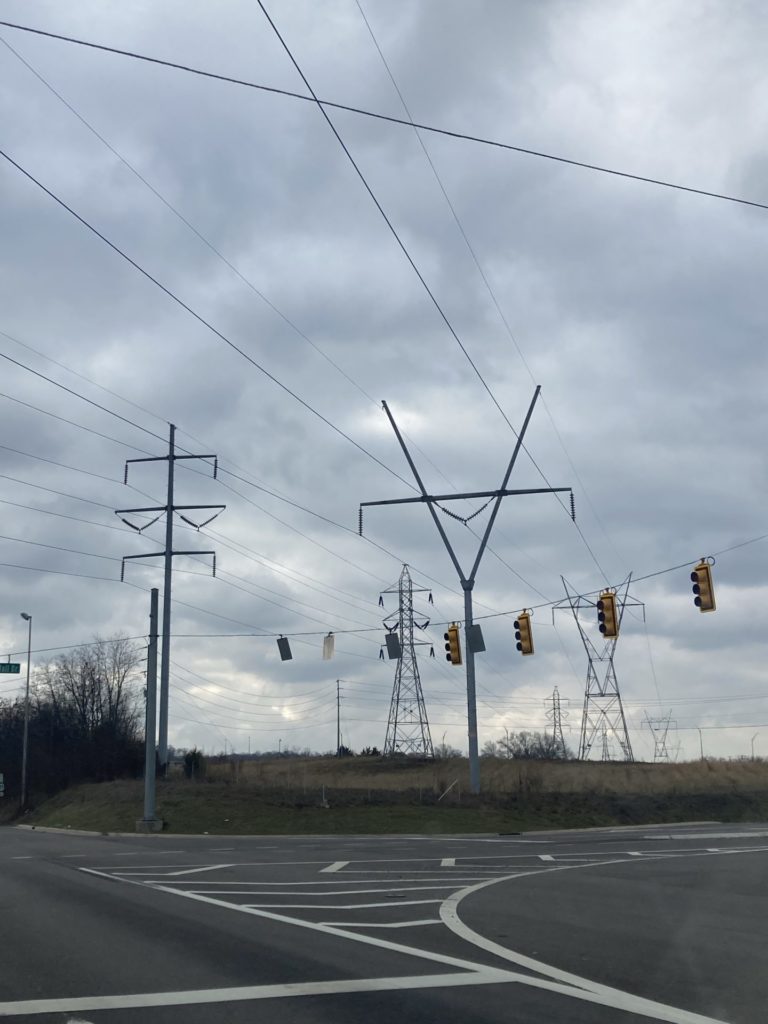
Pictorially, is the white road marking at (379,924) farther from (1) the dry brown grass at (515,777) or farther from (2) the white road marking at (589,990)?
(1) the dry brown grass at (515,777)

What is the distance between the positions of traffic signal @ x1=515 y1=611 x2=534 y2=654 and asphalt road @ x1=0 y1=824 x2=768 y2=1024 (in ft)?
32.5

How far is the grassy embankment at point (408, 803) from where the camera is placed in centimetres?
4072

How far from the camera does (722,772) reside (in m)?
70.6

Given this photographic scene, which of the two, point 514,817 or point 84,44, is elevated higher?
point 84,44

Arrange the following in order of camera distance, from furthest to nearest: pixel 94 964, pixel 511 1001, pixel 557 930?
pixel 557 930, pixel 94 964, pixel 511 1001

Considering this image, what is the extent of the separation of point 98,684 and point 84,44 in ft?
255

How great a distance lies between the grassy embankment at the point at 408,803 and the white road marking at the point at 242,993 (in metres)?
29.6

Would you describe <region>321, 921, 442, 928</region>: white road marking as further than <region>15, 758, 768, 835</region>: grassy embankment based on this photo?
No

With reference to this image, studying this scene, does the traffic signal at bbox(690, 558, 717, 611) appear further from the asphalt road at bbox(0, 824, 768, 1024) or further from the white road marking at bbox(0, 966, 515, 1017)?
the white road marking at bbox(0, 966, 515, 1017)

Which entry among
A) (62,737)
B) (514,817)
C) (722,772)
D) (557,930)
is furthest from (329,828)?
(62,737)

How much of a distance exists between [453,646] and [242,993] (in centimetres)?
2652

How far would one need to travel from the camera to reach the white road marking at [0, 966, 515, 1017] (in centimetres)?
849

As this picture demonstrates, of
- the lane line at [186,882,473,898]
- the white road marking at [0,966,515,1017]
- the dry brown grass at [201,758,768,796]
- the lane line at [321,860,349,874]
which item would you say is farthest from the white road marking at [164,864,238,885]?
the dry brown grass at [201,758,768,796]

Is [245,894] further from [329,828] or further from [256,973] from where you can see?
[329,828]
